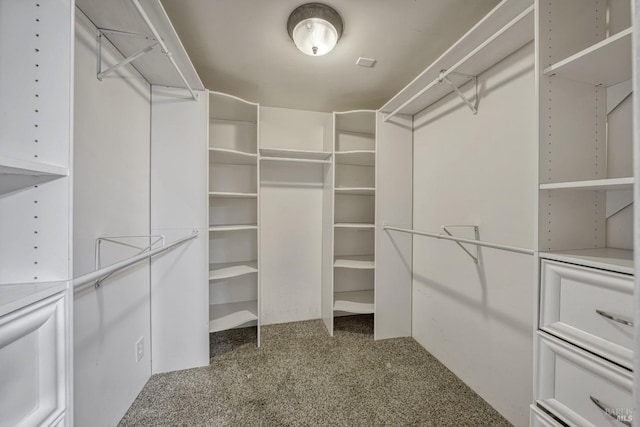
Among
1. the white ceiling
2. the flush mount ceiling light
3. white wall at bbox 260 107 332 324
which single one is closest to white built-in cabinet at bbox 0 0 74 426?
the white ceiling

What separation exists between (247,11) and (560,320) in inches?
82.5

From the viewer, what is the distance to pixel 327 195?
250 cm

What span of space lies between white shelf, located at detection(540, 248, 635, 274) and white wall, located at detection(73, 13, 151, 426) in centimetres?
201

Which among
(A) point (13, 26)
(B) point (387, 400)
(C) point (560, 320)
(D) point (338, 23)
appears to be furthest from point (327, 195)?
(A) point (13, 26)

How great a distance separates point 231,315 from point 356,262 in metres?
1.30

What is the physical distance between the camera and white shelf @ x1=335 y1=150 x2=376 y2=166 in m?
2.29

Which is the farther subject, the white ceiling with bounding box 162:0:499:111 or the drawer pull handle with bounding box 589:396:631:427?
the white ceiling with bounding box 162:0:499:111

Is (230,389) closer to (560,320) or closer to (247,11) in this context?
(560,320)

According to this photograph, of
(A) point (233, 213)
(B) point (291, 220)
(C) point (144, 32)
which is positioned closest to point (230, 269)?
(A) point (233, 213)

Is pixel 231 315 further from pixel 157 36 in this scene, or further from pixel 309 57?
pixel 309 57

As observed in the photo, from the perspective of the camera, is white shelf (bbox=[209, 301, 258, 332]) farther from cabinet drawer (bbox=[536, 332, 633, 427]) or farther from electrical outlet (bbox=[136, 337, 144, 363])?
cabinet drawer (bbox=[536, 332, 633, 427])

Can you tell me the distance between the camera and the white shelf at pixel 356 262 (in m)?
2.32

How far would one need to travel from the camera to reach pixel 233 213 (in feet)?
8.10

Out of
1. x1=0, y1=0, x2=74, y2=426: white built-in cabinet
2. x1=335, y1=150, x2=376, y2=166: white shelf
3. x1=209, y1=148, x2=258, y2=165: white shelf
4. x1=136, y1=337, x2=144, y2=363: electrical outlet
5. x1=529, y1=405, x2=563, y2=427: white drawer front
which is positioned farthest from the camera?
x1=335, y1=150, x2=376, y2=166: white shelf
